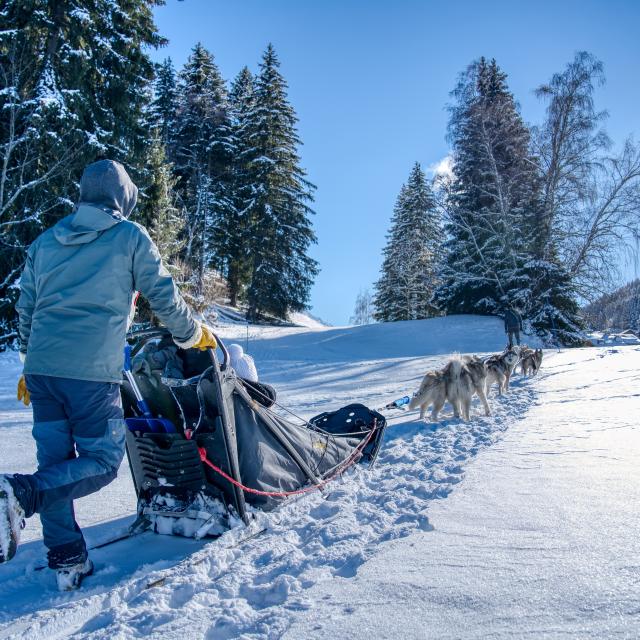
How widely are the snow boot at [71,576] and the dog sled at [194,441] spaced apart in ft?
1.73

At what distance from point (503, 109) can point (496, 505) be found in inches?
902

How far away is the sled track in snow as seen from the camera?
175cm

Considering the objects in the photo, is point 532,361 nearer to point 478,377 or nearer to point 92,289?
point 478,377

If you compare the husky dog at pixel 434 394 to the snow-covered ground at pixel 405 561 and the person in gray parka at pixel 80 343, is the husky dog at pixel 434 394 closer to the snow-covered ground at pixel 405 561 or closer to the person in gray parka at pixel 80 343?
the snow-covered ground at pixel 405 561

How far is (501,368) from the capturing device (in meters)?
7.66

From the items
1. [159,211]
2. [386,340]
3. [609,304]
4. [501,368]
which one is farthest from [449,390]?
[609,304]

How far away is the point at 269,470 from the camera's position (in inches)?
114

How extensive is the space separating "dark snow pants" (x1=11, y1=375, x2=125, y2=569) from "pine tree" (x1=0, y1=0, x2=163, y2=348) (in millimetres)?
10636

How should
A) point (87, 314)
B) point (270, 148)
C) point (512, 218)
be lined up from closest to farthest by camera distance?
point (87, 314)
point (512, 218)
point (270, 148)

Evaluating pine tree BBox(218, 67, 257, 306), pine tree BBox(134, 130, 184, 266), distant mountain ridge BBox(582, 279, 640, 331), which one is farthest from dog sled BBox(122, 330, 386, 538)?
pine tree BBox(218, 67, 257, 306)

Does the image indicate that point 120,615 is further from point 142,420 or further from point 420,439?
point 420,439

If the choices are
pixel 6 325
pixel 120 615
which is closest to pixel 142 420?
pixel 120 615

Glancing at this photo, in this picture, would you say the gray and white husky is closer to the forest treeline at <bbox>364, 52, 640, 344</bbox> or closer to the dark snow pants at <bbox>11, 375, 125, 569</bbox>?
the dark snow pants at <bbox>11, 375, 125, 569</bbox>

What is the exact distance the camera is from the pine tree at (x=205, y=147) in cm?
2572
